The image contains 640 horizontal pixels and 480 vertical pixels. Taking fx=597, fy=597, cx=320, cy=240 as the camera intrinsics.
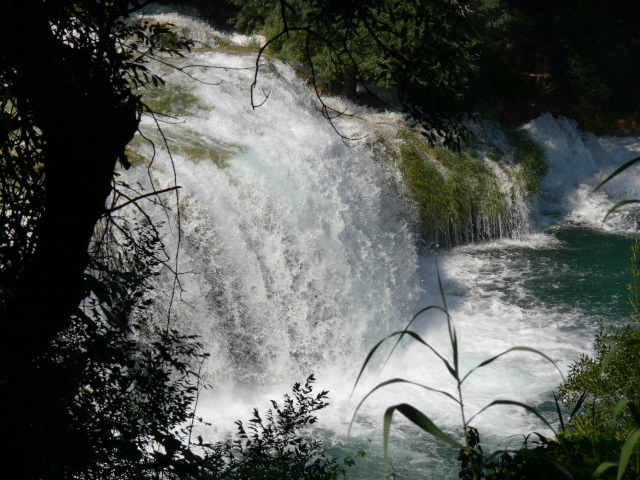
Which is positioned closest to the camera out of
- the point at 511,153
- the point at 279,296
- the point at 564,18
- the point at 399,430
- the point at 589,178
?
the point at 399,430

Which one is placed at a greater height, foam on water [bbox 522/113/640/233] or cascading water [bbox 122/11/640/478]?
foam on water [bbox 522/113/640/233]

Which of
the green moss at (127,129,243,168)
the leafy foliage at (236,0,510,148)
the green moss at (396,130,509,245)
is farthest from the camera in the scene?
the green moss at (396,130,509,245)

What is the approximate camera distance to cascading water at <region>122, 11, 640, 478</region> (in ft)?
20.7

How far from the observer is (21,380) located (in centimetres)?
195

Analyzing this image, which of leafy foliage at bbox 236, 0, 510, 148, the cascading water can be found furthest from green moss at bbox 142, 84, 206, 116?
leafy foliage at bbox 236, 0, 510, 148

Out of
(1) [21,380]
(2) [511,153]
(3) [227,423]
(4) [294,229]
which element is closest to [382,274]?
(4) [294,229]

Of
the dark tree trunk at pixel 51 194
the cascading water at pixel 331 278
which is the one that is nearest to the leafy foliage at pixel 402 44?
the dark tree trunk at pixel 51 194

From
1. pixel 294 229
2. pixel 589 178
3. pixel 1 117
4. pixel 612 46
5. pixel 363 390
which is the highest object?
pixel 612 46

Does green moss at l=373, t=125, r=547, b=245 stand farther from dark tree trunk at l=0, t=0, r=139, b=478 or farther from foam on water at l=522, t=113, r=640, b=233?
dark tree trunk at l=0, t=0, r=139, b=478

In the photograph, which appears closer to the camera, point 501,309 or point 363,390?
point 363,390

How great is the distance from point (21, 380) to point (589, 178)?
12.6 meters

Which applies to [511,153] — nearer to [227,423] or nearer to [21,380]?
[227,423]

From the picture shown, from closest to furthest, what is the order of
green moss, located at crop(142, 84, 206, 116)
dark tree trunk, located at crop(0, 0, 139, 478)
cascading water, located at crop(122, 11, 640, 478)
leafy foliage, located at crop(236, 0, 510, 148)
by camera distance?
dark tree trunk, located at crop(0, 0, 139, 478) → leafy foliage, located at crop(236, 0, 510, 148) → cascading water, located at crop(122, 11, 640, 478) → green moss, located at crop(142, 84, 206, 116)

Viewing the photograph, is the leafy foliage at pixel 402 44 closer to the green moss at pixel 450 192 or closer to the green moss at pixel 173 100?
the green moss at pixel 450 192
